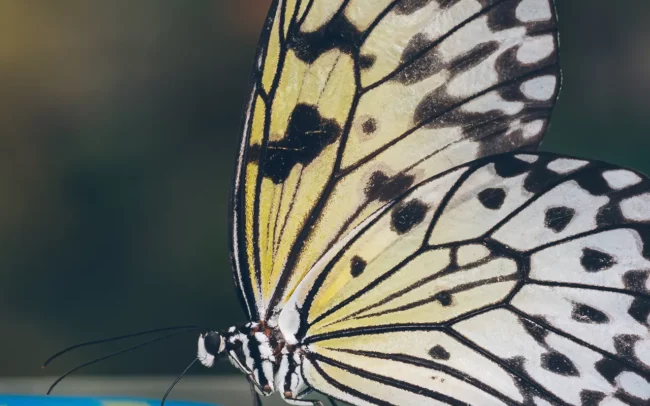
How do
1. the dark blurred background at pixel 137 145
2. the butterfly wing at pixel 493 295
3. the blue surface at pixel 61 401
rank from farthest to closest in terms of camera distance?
1. the dark blurred background at pixel 137 145
2. the butterfly wing at pixel 493 295
3. the blue surface at pixel 61 401

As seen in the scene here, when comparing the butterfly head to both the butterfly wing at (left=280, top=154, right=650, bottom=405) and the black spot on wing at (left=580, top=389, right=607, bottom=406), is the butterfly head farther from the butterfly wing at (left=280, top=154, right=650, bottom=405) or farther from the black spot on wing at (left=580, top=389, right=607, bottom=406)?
the black spot on wing at (left=580, top=389, right=607, bottom=406)

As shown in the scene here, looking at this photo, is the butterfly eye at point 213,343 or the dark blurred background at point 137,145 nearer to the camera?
the butterfly eye at point 213,343

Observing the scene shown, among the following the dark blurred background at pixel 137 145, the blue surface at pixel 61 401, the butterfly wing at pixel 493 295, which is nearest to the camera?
the blue surface at pixel 61 401

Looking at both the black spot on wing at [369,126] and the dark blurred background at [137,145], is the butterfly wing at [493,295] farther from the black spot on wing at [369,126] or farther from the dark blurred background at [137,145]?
the dark blurred background at [137,145]

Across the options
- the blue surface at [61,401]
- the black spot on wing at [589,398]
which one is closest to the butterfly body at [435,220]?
the black spot on wing at [589,398]

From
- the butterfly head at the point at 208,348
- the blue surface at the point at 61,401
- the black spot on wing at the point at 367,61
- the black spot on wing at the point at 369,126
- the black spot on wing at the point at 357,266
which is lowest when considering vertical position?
the blue surface at the point at 61,401

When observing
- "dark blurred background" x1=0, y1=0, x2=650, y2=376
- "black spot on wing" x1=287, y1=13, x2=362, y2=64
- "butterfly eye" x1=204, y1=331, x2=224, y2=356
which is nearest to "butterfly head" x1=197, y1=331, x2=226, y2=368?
"butterfly eye" x1=204, y1=331, x2=224, y2=356

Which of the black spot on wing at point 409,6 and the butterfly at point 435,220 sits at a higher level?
the black spot on wing at point 409,6

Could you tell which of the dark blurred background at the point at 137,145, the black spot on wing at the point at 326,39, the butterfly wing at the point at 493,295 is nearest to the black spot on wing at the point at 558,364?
the butterfly wing at the point at 493,295
